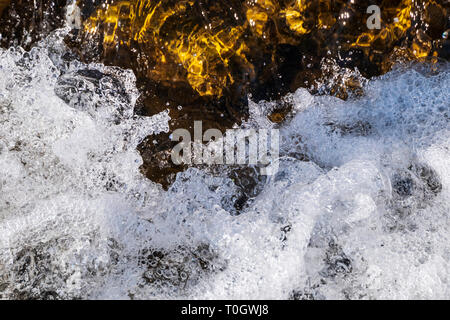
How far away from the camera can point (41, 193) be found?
1.39 meters

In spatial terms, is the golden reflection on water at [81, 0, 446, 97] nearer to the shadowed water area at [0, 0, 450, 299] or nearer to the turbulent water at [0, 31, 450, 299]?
the shadowed water area at [0, 0, 450, 299]

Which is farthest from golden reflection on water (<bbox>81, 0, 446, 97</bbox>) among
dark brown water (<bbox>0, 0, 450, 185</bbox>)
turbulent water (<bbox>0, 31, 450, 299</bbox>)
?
turbulent water (<bbox>0, 31, 450, 299</bbox>)

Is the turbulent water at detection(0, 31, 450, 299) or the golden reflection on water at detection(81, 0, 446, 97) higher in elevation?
the golden reflection on water at detection(81, 0, 446, 97)

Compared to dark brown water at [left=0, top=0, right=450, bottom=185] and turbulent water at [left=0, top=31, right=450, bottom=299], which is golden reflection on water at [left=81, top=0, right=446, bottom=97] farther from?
turbulent water at [left=0, top=31, right=450, bottom=299]

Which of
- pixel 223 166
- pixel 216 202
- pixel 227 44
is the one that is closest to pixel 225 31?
pixel 227 44

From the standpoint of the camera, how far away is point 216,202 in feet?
4.68

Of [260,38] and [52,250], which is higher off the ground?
[260,38]

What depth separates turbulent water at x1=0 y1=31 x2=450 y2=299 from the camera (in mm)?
1220

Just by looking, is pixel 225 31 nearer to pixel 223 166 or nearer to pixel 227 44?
pixel 227 44

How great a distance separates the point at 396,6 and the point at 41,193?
1517mm

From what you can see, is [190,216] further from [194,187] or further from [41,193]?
[41,193]

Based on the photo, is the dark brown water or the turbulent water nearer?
the turbulent water

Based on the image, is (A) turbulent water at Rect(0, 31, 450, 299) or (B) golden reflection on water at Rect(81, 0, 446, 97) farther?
(B) golden reflection on water at Rect(81, 0, 446, 97)
